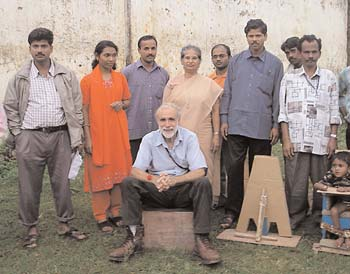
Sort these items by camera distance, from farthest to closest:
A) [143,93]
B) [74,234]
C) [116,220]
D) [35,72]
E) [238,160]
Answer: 1. [143,93]
2. [116,220]
3. [238,160]
4. [74,234]
5. [35,72]


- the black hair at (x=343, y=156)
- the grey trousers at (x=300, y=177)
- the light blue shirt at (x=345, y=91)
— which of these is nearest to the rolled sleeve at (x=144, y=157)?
the grey trousers at (x=300, y=177)

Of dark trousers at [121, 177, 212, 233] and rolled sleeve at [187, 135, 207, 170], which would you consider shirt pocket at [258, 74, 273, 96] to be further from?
dark trousers at [121, 177, 212, 233]

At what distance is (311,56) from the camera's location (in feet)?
16.6

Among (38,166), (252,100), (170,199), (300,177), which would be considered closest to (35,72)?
(38,166)

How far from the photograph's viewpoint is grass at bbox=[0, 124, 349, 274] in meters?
4.50

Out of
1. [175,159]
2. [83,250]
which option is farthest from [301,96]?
[83,250]

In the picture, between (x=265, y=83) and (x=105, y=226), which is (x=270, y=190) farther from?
(x=105, y=226)

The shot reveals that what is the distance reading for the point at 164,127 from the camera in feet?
15.7

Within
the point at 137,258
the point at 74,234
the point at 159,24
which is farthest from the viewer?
the point at 159,24

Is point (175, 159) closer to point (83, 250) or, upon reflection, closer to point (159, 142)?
point (159, 142)

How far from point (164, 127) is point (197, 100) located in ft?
2.50

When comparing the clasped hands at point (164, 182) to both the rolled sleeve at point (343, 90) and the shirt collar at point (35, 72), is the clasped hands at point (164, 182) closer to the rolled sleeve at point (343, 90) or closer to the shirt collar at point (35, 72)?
the shirt collar at point (35, 72)

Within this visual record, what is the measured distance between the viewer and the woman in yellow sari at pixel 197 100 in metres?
5.44

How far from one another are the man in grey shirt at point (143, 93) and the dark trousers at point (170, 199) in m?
1.10
